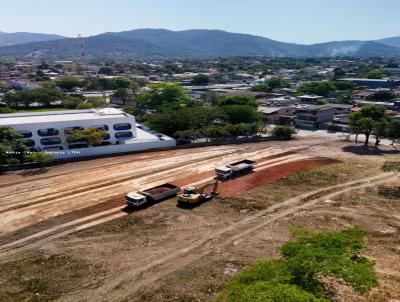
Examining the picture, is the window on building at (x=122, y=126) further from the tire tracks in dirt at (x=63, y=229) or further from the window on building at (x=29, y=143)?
the tire tracks in dirt at (x=63, y=229)

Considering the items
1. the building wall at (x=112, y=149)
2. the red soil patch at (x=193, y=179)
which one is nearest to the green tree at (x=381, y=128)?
the red soil patch at (x=193, y=179)

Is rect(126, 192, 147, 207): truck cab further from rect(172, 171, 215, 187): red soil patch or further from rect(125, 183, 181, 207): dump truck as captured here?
rect(172, 171, 215, 187): red soil patch

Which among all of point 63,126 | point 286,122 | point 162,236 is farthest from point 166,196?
point 286,122

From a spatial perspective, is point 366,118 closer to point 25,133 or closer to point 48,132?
point 48,132

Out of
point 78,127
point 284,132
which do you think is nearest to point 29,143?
point 78,127

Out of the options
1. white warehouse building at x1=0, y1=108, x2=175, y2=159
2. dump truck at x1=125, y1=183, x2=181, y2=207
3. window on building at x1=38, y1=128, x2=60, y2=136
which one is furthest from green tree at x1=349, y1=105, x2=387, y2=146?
window on building at x1=38, y1=128, x2=60, y2=136

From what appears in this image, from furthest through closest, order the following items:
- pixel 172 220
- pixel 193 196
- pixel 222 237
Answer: pixel 193 196
pixel 172 220
pixel 222 237
